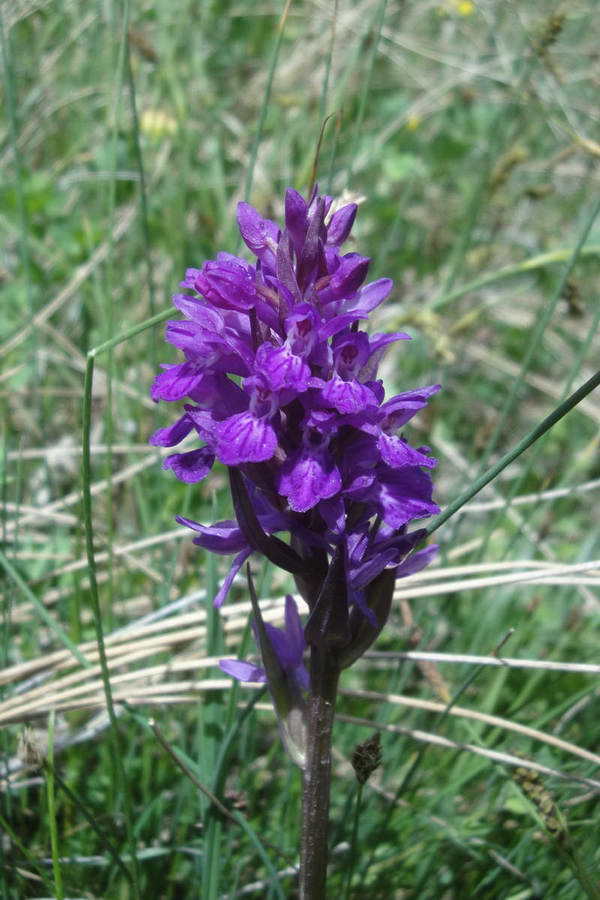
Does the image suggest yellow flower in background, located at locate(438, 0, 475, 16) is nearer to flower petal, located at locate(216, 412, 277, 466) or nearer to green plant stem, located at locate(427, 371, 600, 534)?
green plant stem, located at locate(427, 371, 600, 534)

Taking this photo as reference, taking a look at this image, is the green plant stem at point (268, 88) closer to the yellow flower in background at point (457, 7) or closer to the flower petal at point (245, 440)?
the flower petal at point (245, 440)

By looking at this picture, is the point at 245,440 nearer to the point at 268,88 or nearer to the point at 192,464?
the point at 192,464

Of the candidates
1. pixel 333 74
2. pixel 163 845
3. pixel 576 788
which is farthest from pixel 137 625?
pixel 333 74

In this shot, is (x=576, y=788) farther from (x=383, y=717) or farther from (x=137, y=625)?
(x=137, y=625)

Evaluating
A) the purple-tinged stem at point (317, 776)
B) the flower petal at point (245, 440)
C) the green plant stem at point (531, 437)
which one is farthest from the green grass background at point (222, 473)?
the green plant stem at point (531, 437)

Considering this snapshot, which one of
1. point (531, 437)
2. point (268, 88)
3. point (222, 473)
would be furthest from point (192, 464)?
point (222, 473)

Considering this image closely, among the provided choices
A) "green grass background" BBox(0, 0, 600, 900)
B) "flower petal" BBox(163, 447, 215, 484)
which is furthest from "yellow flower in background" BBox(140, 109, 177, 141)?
"flower petal" BBox(163, 447, 215, 484)

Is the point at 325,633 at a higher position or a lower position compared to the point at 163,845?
higher
